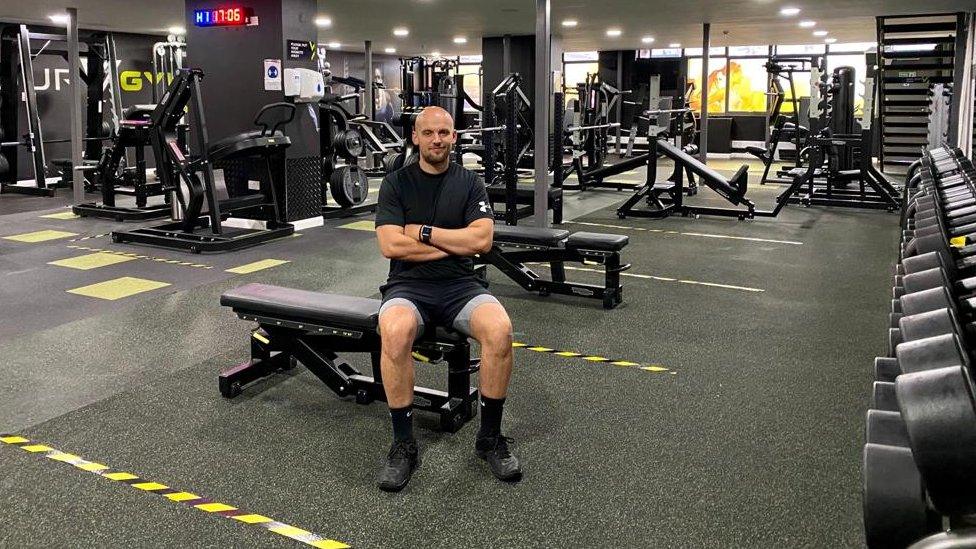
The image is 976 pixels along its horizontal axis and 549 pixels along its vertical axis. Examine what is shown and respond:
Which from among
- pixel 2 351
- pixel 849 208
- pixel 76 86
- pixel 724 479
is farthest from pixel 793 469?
pixel 76 86

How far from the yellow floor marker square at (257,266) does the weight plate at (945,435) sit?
5098 mm

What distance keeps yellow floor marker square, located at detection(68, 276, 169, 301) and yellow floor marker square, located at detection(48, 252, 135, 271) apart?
1.80ft

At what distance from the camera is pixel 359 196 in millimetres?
8266

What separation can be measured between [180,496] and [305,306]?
845 mm

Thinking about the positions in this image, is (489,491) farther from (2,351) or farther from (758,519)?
(2,351)

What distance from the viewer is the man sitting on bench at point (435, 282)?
2459mm

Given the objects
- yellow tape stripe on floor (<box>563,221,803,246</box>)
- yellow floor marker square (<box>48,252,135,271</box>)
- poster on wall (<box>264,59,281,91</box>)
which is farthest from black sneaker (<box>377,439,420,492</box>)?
poster on wall (<box>264,59,281,91</box>)

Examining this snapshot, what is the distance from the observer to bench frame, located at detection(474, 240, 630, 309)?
179 inches

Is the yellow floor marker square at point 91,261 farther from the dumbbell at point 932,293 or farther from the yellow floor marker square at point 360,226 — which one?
the dumbbell at point 932,293

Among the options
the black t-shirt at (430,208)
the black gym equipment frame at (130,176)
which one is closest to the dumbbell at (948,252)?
the black t-shirt at (430,208)

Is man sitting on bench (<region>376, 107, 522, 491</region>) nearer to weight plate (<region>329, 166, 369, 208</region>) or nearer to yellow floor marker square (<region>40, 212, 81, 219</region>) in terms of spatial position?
weight plate (<region>329, 166, 369, 208</region>)

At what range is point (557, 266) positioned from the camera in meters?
4.80

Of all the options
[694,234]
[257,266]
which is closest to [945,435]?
[257,266]

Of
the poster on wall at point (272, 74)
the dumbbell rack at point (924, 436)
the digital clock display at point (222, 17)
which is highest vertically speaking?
the digital clock display at point (222, 17)
